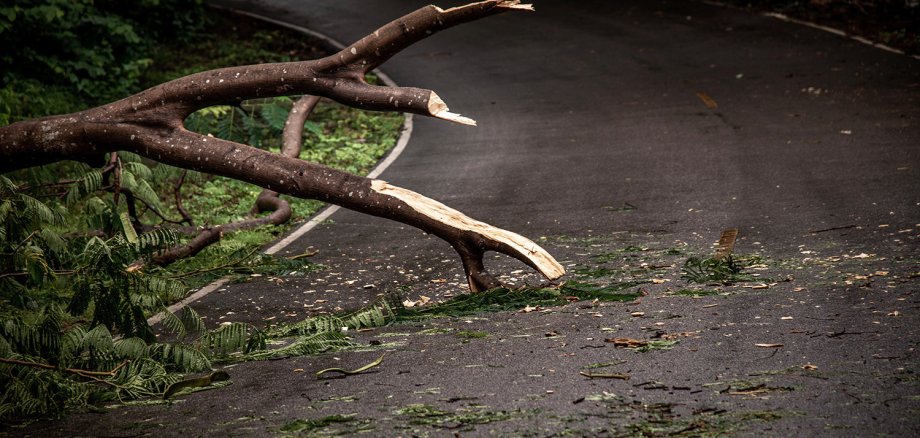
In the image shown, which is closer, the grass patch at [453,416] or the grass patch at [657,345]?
the grass patch at [453,416]

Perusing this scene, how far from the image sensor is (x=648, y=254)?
926 cm

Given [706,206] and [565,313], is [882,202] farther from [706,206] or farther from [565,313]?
[565,313]

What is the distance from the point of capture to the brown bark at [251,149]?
25.3 feet

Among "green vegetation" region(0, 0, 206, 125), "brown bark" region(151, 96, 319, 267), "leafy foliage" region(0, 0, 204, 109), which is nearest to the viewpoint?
"brown bark" region(151, 96, 319, 267)

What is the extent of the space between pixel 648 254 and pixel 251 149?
151 inches

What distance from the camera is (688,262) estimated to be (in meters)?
8.64

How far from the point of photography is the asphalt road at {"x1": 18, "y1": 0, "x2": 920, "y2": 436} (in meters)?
5.59

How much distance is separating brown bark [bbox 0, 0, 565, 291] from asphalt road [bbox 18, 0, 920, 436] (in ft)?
2.35

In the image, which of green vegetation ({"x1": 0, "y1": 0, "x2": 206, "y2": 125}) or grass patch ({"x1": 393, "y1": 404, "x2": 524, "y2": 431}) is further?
green vegetation ({"x1": 0, "y1": 0, "x2": 206, "y2": 125})

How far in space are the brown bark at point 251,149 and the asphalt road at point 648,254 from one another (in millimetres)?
718

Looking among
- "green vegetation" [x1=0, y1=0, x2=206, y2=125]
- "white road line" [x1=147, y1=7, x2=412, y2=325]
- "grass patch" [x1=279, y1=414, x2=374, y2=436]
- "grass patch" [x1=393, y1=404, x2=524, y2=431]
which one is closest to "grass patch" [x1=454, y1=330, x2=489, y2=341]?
"grass patch" [x1=393, y1=404, x2=524, y2=431]

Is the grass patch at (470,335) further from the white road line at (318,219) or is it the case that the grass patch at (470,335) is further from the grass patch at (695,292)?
the white road line at (318,219)

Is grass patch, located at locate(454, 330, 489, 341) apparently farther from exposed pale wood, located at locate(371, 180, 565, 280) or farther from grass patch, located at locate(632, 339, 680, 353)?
grass patch, located at locate(632, 339, 680, 353)

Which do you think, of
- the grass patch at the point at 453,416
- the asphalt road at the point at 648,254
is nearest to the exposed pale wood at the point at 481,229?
the asphalt road at the point at 648,254
